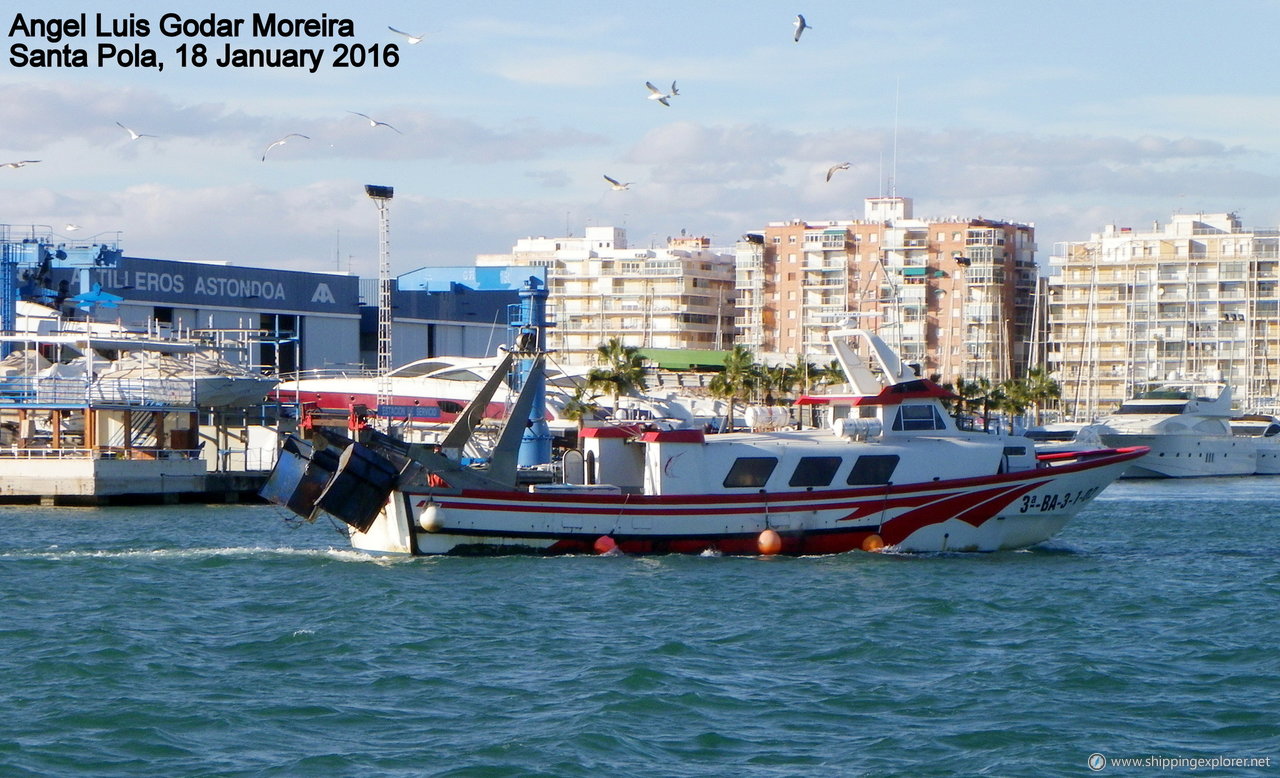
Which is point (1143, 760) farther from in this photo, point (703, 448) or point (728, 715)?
point (703, 448)

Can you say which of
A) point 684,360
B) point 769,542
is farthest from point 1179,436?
point 769,542

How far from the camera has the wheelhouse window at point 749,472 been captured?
3139 cm

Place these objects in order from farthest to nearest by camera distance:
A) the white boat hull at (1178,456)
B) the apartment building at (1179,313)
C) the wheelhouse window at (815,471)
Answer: the apartment building at (1179,313) < the white boat hull at (1178,456) < the wheelhouse window at (815,471)

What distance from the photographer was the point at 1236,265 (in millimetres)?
128000

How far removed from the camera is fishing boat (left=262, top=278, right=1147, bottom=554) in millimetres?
30438

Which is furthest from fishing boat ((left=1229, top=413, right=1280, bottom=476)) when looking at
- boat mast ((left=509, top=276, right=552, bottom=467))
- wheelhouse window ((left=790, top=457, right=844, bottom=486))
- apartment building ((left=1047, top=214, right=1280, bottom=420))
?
wheelhouse window ((left=790, top=457, right=844, bottom=486))

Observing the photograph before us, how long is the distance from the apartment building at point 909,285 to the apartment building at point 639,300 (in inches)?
140

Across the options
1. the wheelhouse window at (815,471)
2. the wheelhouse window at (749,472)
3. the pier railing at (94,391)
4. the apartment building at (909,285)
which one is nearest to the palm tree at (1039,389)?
the apartment building at (909,285)

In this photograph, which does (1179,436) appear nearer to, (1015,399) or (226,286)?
(1015,399)

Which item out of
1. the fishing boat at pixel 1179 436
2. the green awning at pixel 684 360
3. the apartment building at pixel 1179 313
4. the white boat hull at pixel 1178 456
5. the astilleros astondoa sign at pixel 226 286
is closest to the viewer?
the astilleros astondoa sign at pixel 226 286

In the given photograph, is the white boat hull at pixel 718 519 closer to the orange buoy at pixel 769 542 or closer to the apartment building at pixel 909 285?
the orange buoy at pixel 769 542

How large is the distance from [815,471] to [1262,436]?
242ft

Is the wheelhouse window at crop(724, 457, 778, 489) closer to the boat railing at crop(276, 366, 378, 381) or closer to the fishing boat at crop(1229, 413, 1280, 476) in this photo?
the boat railing at crop(276, 366, 378, 381)

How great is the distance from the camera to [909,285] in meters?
132
